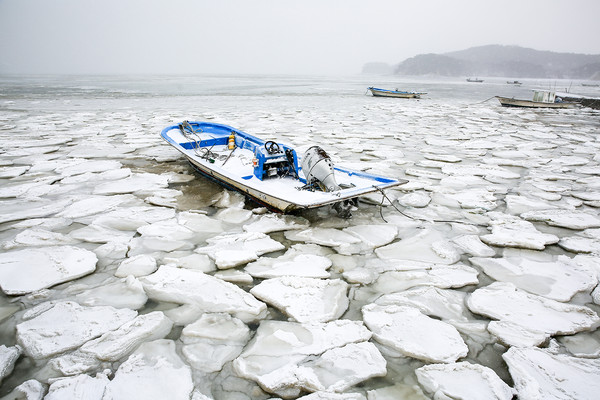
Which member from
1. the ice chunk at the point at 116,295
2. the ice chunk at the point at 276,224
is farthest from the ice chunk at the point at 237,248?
the ice chunk at the point at 116,295

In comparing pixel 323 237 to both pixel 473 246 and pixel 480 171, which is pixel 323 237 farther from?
pixel 480 171

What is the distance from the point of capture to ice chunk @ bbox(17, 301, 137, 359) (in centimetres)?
160

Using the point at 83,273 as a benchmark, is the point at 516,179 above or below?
above

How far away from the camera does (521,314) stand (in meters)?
1.87

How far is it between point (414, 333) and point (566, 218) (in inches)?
93.0

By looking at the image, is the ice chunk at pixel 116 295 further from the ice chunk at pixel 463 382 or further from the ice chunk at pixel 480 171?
the ice chunk at pixel 480 171

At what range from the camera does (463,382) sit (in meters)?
1.46

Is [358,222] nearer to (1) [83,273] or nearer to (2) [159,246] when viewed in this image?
(2) [159,246]

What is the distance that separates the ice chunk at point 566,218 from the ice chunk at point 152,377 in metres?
3.18

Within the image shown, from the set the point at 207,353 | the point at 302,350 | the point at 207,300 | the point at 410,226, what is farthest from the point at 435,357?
the point at 410,226

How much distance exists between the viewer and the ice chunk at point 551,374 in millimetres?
1401

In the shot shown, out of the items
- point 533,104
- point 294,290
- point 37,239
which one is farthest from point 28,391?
point 533,104

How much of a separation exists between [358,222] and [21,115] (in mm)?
10708

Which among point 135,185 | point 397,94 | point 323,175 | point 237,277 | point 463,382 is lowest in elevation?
point 463,382
